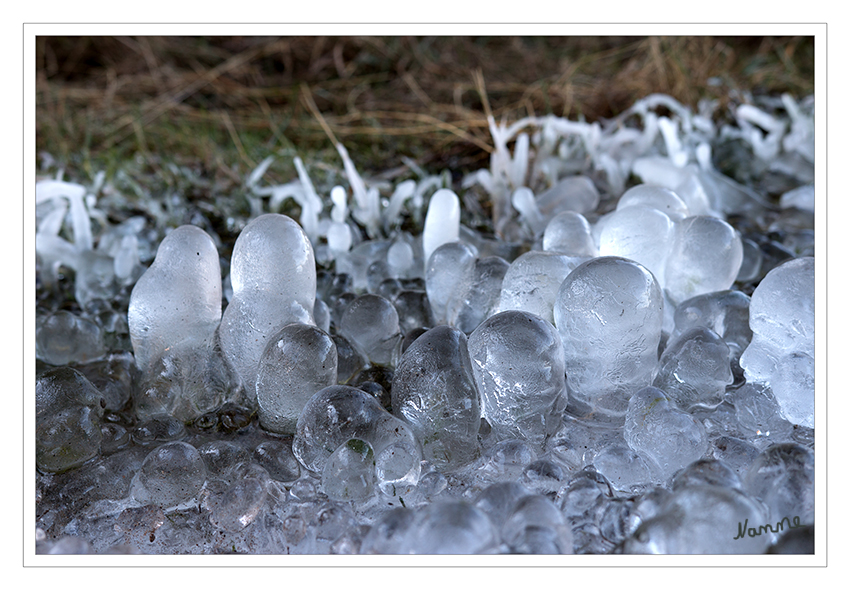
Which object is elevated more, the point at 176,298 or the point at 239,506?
the point at 176,298

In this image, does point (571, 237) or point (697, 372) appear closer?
point (697, 372)

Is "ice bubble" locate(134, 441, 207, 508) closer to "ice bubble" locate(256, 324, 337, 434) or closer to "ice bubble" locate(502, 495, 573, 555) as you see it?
"ice bubble" locate(256, 324, 337, 434)

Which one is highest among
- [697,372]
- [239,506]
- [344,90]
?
[344,90]

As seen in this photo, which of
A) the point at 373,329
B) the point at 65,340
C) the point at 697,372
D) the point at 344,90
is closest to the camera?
the point at 697,372

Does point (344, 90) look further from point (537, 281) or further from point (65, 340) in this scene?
point (537, 281)

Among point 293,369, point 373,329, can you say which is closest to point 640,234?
point 373,329

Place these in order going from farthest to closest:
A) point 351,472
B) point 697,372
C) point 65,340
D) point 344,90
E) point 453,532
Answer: point 344,90 < point 65,340 < point 697,372 < point 351,472 < point 453,532

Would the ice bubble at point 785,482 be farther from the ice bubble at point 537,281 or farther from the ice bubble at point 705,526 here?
the ice bubble at point 537,281
